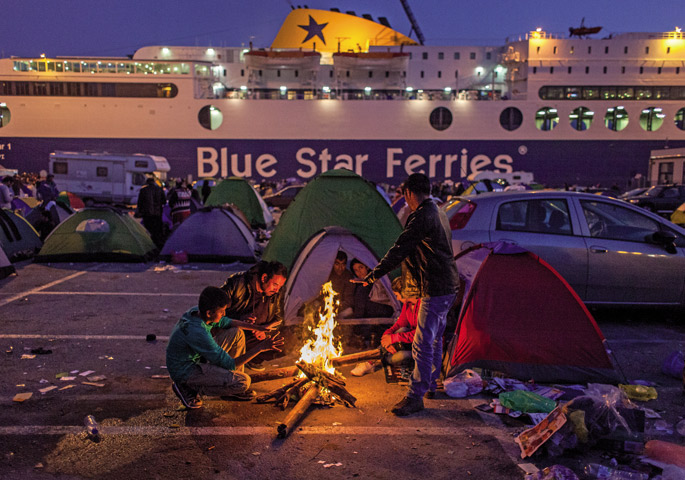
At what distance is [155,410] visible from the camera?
4.07 metres

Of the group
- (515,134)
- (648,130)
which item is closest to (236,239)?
(515,134)

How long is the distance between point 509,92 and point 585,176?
7604mm

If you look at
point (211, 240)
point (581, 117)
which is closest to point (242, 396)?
point (211, 240)

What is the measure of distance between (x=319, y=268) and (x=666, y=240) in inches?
163

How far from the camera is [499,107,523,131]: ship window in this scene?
3434 centimetres

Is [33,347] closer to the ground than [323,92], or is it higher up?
closer to the ground

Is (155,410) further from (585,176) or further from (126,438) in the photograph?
(585,176)

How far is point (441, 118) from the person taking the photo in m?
34.2

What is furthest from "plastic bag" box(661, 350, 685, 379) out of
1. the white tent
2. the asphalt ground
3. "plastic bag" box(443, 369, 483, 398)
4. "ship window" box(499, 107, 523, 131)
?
"ship window" box(499, 107, 523, 131)

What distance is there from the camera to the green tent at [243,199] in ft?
56.5

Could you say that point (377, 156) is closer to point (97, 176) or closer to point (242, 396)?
point (97, 176)

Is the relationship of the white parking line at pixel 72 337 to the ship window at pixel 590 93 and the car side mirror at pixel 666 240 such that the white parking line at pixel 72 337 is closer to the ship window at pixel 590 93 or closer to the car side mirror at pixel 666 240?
the car side mirror at pixel 666 240

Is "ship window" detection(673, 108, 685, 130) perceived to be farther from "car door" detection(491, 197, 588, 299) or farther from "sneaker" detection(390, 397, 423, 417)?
"sneaker" detection(390, 397, 423, 417)

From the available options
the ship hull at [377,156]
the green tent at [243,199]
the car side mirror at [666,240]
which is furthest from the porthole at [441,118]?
the car side mirror at [666,240]
